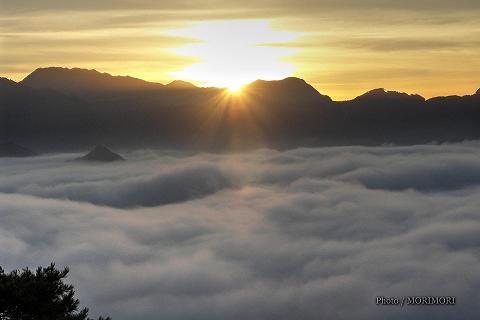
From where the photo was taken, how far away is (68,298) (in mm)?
34219

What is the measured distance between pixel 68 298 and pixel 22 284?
2.79m

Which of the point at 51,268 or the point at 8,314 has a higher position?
the point at 51,268

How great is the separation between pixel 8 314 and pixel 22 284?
1.77 metres

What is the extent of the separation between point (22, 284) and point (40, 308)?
1.67 meters

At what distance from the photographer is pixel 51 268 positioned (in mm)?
33469

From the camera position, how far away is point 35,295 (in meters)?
32.7

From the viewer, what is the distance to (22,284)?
3241 centimetres

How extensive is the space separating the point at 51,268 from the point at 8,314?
303 centimetres

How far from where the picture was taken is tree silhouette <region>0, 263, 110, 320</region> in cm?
3212

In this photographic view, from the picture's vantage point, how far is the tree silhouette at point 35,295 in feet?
105

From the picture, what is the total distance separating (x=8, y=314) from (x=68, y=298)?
308cm

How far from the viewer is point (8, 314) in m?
32.7
